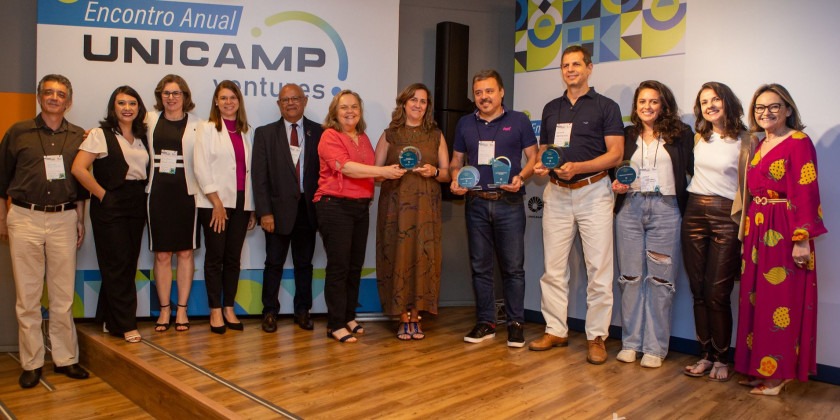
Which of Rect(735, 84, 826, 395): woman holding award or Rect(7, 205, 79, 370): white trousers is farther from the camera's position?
Rect(7, 205, 79, 370): white trousers

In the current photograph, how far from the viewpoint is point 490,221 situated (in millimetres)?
3994

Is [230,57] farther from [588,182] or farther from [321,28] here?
[588,182]

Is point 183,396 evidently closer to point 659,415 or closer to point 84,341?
point 84,341

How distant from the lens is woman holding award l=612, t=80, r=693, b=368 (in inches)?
141

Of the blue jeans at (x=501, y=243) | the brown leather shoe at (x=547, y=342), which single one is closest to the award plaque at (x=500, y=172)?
the blue jeans at (x=501, y=243)

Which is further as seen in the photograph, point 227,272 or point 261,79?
point 261,79

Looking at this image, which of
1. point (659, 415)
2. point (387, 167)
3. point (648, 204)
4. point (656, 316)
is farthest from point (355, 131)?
point (659, 415)

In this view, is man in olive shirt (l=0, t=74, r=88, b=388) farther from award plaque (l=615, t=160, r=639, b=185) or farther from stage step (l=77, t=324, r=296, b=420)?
award plaque (l=615, t=160, r=639, b=185)

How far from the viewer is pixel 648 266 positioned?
144 inches

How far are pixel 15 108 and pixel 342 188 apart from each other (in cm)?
254

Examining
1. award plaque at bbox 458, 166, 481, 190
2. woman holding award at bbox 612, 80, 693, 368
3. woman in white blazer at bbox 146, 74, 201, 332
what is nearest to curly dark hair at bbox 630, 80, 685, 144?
woman holding award at bbox 612, 80, 693, 368

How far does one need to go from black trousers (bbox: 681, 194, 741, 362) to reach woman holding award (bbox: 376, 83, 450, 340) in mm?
1518

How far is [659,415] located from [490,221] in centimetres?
157

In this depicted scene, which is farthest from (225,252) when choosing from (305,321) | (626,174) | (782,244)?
(782,244)
